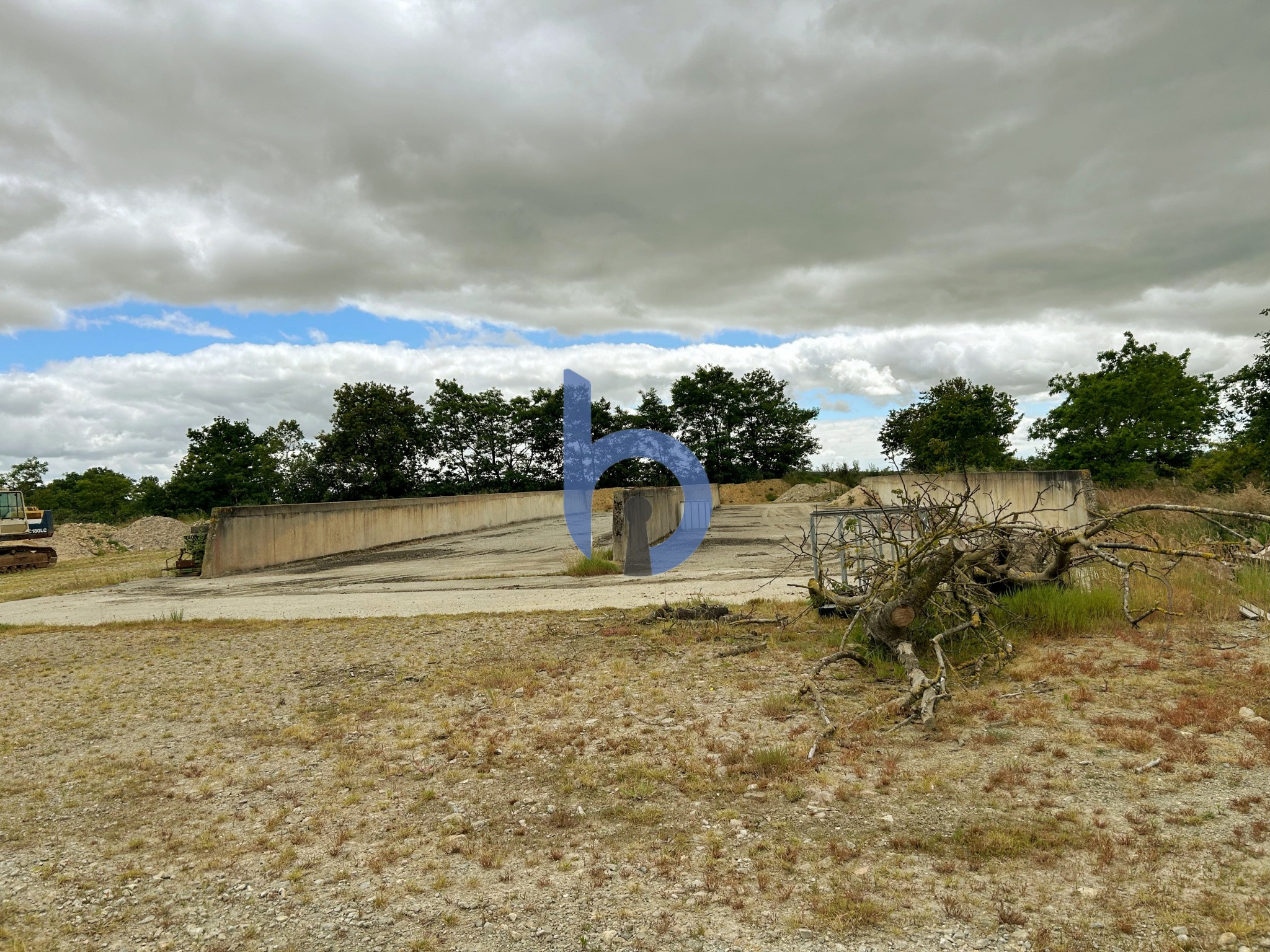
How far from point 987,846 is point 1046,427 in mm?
40391

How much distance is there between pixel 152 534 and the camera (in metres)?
38.0

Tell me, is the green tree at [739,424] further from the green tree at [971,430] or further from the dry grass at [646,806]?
the dry grass at [646,806]

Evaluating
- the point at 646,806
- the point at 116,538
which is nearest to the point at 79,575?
the point at 116,538

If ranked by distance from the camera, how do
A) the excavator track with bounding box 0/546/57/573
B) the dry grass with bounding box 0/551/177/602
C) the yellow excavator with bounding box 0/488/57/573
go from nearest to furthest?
the dry grass with bounding box 0/551/177/602 < the excavator track with bounding box 0/546/57/573 < the yellow excavator with bounding box 0/488/57/573

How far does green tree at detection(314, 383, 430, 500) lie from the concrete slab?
75.2ft

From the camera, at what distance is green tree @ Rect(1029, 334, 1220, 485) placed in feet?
115

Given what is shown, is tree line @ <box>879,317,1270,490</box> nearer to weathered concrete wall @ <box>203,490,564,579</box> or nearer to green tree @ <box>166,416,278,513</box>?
weathered concrete wall @ <box>203,490,564,579</box>

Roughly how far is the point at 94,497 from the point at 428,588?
57.8m

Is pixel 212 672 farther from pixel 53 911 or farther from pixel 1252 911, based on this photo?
pixel 1252 911

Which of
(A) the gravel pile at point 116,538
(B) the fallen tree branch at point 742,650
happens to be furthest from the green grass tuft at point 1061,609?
(A) the gravel pile at point 116,538

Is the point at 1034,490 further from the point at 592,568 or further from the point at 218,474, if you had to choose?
the point at 218,474

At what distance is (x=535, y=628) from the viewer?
9.64m

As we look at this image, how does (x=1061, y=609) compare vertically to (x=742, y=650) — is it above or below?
above

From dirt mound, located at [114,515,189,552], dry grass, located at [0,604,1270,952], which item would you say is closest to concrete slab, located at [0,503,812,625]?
dry grass, located at [0,604,1270,952]
